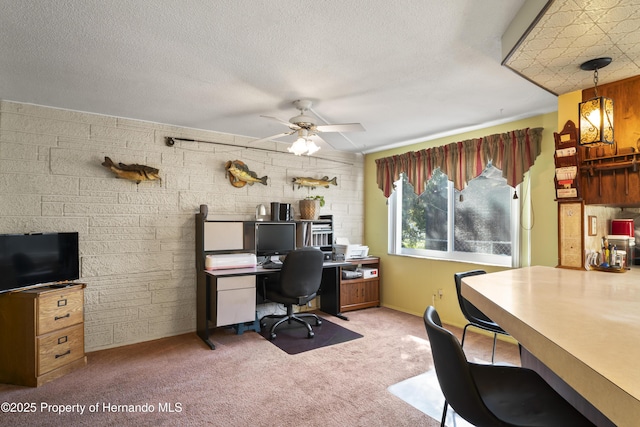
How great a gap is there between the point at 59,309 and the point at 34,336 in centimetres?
24

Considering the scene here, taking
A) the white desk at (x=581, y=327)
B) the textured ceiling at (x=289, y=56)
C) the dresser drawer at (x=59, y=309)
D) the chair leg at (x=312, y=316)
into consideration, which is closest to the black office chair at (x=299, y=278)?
the chair leg at (x=312, y=316)

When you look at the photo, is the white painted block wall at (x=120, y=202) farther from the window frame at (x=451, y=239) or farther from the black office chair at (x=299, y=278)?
the window frame at (x=451, y=239)

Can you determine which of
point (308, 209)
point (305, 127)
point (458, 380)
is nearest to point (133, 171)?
point (305, 127)

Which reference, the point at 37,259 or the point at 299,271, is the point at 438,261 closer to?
the point at 299,271

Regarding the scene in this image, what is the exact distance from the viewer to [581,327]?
0.89m

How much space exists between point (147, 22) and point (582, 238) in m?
2.95

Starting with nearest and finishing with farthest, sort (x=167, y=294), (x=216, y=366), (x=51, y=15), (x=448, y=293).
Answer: (x=51, y=15) → (x=216, y=366) → (x=167, y=294) → (x=448, y=293)

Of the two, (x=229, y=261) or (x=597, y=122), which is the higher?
(x=597, y=122)

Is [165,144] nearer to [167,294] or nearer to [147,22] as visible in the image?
[167,294]

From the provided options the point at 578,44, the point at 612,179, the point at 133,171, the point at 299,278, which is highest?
the point at 578,44

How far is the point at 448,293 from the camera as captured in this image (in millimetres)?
3982

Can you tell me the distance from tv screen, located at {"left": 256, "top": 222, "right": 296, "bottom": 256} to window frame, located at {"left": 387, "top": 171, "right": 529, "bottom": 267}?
4.84 feet

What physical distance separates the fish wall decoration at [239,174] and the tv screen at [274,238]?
0.54 metres

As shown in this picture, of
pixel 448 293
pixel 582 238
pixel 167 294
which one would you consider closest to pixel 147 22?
pixel 167 294
